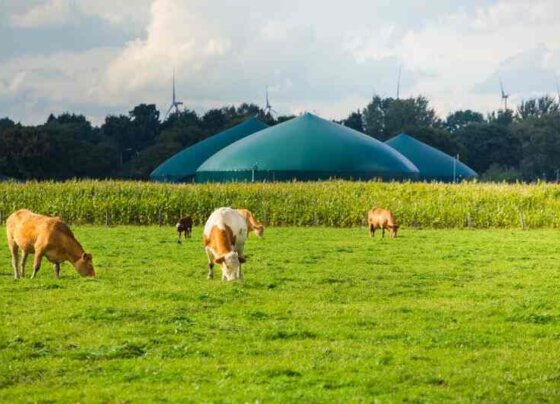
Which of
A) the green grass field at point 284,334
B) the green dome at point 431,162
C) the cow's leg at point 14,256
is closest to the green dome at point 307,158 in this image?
the green dome at point 431,162

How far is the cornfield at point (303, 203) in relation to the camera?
188 ft

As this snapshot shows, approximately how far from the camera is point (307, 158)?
88.1 metres

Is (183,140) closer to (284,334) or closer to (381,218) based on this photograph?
(381,218)

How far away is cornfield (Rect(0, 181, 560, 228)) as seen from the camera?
57188mm

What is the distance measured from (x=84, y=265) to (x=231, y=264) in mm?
3650

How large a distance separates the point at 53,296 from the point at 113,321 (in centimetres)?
341

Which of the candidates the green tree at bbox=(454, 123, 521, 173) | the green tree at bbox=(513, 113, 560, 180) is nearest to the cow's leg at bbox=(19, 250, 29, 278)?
the green tree at bbox=(513, 113, 560, 180)

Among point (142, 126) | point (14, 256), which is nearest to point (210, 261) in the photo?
point (14, 256)

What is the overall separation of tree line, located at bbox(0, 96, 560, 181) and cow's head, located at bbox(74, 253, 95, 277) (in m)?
92.2

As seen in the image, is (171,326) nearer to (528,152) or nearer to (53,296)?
(53,296)

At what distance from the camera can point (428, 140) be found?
443ft

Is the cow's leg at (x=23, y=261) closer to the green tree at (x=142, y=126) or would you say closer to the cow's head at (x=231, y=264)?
the cow's head at (x=231, y=264)

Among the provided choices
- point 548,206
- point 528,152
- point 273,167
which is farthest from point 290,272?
point 528,152

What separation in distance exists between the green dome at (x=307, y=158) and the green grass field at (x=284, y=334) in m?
59.4
